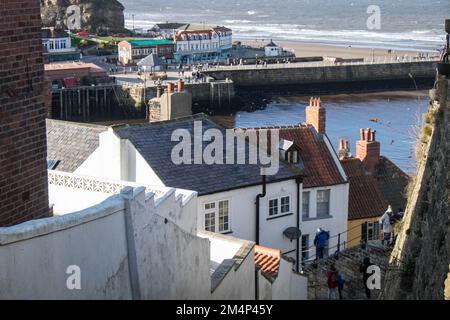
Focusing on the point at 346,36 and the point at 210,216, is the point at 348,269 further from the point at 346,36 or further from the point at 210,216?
the point at 346,36

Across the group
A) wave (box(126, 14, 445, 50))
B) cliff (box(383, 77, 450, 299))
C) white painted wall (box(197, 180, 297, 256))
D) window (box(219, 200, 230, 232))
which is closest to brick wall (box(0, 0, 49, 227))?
cliff (box(383, 77, 450, 299))

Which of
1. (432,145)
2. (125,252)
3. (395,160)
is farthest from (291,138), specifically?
(395,160)

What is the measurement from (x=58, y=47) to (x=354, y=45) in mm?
40026

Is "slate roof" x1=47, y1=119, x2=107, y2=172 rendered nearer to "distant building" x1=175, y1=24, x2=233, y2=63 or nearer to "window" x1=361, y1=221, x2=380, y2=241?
"window" x1=361, y1=221, x2=380, y2=241

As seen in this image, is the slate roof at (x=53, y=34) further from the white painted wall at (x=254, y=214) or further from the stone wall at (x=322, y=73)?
the white painted wall at (x=254, y=214)

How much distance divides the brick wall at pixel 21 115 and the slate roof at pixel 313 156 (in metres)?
15.2

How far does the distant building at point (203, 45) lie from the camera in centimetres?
9781

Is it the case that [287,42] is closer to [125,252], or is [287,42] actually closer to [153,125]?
[153,125]

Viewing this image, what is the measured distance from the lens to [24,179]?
31.2 ft

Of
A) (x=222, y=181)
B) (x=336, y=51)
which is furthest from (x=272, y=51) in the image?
(x=222, y=181)

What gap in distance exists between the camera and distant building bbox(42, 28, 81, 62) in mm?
92250

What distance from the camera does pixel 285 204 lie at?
2228 cm

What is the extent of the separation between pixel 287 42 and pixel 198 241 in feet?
367

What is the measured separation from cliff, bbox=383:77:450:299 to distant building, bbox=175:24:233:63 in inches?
3300
